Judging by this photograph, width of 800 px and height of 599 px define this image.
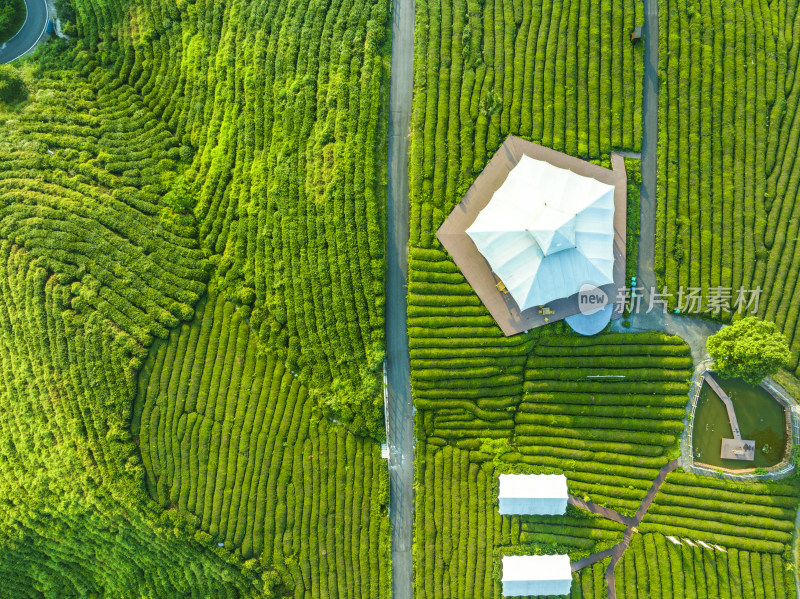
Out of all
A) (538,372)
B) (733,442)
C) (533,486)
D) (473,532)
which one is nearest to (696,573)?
(733,442)

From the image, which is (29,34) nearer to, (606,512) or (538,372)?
(538,372)

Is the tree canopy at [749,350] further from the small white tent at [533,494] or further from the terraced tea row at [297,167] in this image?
the terraced tea row at [297,167]

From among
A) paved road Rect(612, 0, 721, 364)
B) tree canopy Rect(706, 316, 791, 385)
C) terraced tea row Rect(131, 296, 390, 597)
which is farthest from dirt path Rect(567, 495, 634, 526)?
→ terraced tea row Rect(131, 296, 390, 597)

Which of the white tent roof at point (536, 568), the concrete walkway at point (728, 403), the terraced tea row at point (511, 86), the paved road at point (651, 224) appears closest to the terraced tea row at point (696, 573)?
the white tent roof at point (536, 568)

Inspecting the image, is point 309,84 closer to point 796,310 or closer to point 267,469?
point 267,469

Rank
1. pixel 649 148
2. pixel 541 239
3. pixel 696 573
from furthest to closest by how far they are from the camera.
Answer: pixel 649 148 < pixel 696 573 < pixel 541 239

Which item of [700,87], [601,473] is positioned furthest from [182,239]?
[700,87]

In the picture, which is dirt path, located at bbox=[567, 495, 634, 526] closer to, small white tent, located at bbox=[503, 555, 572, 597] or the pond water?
small white tent, located at bbox=[503, 555, 572, 597]
